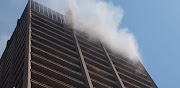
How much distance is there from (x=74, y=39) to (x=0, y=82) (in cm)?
1136

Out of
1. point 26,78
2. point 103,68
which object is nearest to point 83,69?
point 103,68

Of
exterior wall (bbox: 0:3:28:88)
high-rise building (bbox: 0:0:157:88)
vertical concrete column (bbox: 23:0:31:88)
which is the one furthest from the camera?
exterior wall (bbox: 0:3:28:88)

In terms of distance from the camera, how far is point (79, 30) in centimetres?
4847

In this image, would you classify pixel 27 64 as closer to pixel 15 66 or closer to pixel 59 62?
pixel 59 62

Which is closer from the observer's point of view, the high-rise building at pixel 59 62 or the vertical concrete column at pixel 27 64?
the vertical concrete column at pixel 27 64

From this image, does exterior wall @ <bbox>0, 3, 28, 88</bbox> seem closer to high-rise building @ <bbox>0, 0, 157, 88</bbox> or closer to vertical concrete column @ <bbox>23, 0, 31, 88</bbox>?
high-rise building @ <bbox>0, 0, 157, 88</bbox>

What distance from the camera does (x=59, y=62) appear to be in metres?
30.8

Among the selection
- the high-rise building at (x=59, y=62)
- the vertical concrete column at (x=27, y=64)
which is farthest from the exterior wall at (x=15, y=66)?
the vertical concrete column at (x=27, y=64)

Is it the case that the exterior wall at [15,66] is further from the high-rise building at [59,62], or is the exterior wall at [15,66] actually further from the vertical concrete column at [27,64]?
the vertical concrete column at [27,64]

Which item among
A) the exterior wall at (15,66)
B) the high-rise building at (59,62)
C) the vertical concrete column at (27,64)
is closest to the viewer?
the vertical concrete column at (27,64)

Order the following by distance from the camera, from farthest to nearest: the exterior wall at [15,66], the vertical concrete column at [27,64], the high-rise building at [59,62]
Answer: the exterior wall at [15,66] < the high-rise building at [59,62] < the vertical concrete column at [27,64]

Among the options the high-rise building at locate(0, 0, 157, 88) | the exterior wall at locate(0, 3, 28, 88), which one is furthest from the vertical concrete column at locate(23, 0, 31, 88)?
the exterior wall at locate(0, 3, 28, 88)

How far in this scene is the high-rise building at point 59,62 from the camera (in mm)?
26617

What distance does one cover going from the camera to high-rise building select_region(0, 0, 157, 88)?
87.3 feet
